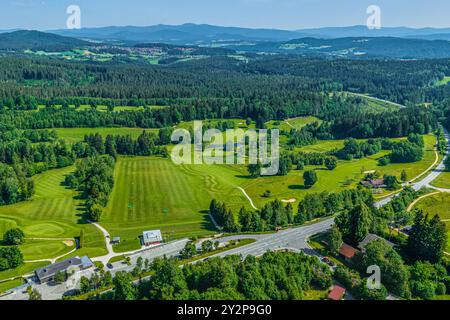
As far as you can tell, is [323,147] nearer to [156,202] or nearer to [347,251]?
[156,202]

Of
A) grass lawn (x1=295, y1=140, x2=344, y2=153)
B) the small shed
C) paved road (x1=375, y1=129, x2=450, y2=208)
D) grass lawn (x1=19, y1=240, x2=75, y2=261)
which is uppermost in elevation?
grass lawn (x1=295, y1=140, x2=344, y2=153)

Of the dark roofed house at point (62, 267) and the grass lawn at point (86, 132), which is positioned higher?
the grass lawn at point (86, 132)

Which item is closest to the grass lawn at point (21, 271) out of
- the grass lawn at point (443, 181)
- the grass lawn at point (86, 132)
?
the grass lawn at point (86, 132)

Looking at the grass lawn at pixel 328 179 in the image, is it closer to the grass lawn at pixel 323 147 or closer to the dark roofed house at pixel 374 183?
the dark roofed house at pixel 374 183

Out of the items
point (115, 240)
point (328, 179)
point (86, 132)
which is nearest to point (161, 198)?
point (115, 240)

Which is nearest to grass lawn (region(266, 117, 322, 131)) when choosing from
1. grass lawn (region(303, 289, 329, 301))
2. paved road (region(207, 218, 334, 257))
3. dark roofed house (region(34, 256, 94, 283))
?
paved road (region(207, 218, 334, 257))

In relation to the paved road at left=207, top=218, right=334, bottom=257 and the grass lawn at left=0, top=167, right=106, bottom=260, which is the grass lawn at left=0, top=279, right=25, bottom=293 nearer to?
the grass lawn at left=0, top=167, right=106, bottom=260
